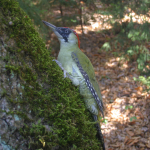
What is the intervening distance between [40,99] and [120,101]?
5.76 m

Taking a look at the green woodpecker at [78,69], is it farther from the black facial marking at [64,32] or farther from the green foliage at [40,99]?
the green foliage at [40,99]

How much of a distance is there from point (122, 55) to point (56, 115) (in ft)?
25.1

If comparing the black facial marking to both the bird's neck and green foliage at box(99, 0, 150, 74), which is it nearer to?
the bird's neck

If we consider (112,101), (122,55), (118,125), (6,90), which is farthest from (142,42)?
(6,90)

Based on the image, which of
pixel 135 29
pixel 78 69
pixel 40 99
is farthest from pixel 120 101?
pixel 40 99

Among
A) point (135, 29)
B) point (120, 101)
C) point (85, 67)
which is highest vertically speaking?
point (85, 67)

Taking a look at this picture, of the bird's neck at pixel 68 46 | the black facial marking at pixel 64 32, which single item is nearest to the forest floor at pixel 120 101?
the bird's neck at pixel 68 46

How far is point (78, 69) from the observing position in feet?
9.15

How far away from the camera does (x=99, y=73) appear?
8.76 metres

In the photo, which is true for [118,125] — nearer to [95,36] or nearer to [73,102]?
[73,102]

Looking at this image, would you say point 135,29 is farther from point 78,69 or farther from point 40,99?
point 40,99

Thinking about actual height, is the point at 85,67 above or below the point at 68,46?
below

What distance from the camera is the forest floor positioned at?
16.7 ft

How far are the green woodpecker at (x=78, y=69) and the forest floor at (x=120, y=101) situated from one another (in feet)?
9.51
